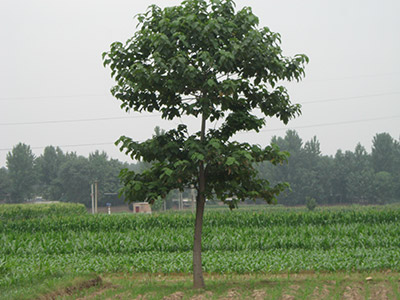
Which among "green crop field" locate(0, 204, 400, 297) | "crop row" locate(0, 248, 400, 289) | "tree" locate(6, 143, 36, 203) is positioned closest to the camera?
"crop row" locate(0, 248, 400, 289)

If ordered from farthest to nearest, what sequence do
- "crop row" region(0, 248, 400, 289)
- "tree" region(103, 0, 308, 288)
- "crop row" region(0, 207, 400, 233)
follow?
"crop row" region(0, 207, 400, 233), "crop row" region(0, 248, 400, 289), "tree" region(103, 0, 308, 288)

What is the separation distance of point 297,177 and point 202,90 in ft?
291

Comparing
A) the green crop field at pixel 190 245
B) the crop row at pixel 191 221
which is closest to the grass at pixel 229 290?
the green crop field at pixel 190 245

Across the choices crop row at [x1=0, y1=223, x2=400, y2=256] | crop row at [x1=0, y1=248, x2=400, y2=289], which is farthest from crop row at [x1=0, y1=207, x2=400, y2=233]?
crop row at [x1=0, y1=248, x2=400, y2=289]

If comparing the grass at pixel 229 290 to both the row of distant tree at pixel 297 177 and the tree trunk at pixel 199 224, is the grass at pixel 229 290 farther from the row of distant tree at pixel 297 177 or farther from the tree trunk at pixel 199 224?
the row of distant tree at pixel 297 177

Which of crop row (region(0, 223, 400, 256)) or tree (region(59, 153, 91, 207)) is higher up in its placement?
tree (region(59, 153, 91, 207))

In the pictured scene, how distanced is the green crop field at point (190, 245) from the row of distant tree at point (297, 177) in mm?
62932

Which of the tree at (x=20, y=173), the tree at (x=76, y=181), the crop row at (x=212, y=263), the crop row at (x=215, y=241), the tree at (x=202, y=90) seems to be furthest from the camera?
the tree at (x=20, y=173)

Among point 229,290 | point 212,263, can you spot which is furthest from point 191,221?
point 229,290

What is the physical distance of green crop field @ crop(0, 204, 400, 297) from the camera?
14266 mm

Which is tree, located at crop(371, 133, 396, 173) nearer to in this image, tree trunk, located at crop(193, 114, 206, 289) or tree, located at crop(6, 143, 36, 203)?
tree, located at crop(6, 143, 36, 203)

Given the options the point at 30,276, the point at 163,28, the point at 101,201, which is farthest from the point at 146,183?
the point at 101,201

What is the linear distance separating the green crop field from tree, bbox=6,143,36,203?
73.0 meters

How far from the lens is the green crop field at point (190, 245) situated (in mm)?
14266
